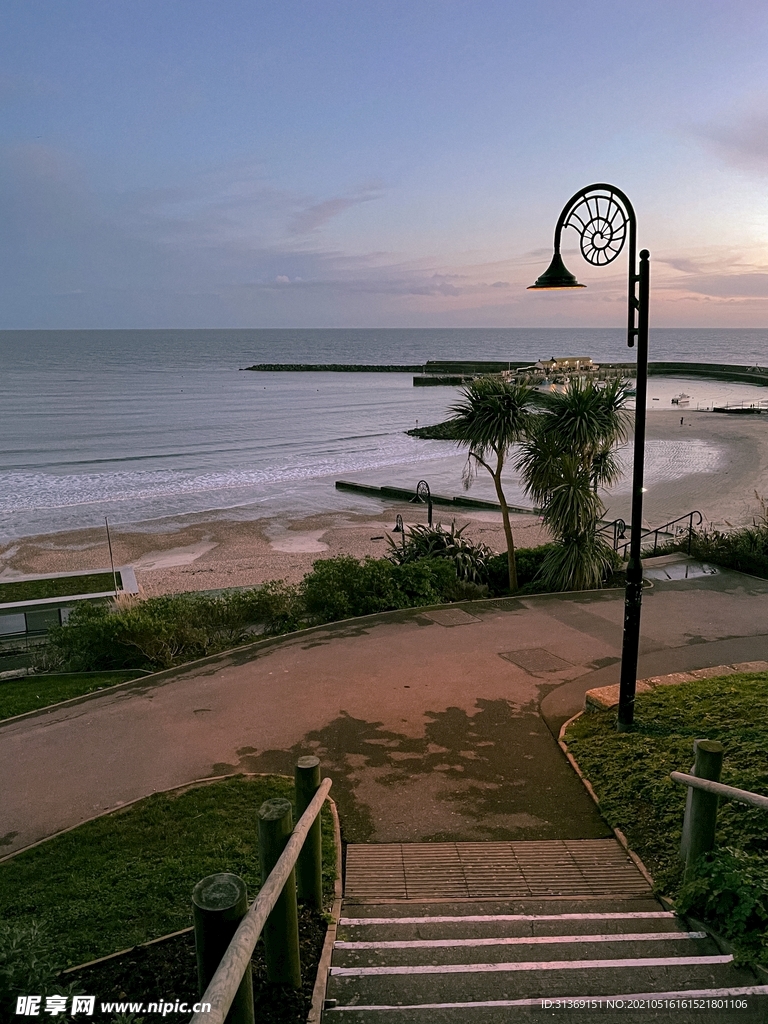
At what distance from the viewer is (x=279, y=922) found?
10.5ft

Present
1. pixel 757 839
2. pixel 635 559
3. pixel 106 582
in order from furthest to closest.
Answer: pixel 106 582
pixel 635 559
pixel 757 839

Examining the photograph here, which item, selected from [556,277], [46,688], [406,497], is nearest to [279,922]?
[556,277]

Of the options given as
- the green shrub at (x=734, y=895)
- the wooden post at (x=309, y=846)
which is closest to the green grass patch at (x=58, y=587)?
the wooden post at (x=309, y=846)

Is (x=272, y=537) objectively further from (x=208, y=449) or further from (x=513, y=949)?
(x=208, y=449)

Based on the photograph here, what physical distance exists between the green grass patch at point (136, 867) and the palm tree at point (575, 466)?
847cm

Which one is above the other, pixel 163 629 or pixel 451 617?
pixel 163 629

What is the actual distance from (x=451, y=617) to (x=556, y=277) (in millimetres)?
6065

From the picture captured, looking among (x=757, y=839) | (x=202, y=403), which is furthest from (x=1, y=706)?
(x=202, y=403)

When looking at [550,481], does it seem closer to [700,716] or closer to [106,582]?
[700,716]

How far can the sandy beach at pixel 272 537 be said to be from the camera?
2056 centimetres

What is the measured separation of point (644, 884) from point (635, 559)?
329 cm

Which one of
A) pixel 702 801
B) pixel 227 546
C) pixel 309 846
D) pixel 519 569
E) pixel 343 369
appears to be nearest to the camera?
pixel 309 846

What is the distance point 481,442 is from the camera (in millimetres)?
13992

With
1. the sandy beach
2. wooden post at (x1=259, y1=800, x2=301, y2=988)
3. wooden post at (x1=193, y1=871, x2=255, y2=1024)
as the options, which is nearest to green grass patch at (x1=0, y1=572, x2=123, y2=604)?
the sandy beach
